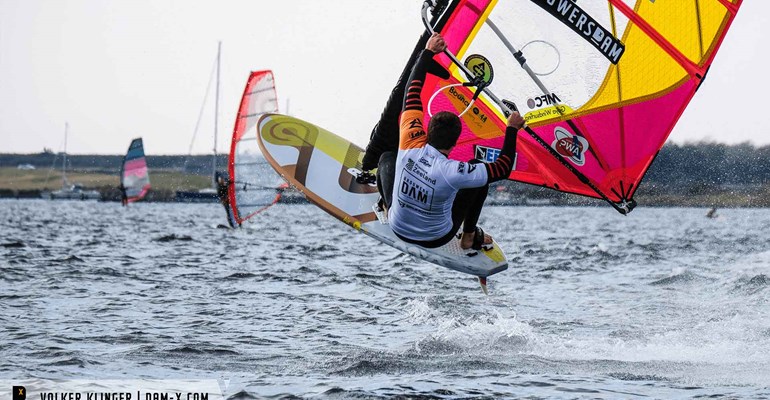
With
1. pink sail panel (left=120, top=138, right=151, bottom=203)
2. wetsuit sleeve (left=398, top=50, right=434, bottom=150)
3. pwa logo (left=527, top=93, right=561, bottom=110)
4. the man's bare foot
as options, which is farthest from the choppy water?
pink sail panel (left=120, top=138, right=151, bottom=203)

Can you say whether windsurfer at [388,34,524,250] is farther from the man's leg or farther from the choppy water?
the choppy water

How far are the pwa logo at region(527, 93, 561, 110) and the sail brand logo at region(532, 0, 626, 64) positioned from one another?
570 millimetres

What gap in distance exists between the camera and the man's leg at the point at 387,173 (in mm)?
7750

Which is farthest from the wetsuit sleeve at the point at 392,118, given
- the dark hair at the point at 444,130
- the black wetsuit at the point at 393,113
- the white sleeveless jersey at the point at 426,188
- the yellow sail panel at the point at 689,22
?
the yellow sail panel at the point at 689,22

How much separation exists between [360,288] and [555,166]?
17.8 ft

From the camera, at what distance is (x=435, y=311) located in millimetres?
10930

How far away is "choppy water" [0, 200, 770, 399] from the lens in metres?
6.90

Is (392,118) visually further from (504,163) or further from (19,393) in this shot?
(19,393)

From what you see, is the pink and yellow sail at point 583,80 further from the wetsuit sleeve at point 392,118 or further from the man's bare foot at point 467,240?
the man's bare foot at point 467,240

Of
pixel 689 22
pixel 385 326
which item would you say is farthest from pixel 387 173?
pixel 689 22

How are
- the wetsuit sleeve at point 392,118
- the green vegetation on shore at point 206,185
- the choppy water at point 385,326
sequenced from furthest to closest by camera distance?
the green vegetation on shore at point 206,185 < the wetsuit sleeve at point 392,118 < the choppy water at point 385,326

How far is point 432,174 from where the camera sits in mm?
6898

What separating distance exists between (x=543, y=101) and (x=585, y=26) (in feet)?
2.47

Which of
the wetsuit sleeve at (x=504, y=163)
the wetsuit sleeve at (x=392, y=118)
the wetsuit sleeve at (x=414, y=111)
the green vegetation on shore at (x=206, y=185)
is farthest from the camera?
the green vegetation on shore at (x=206, y=185)
